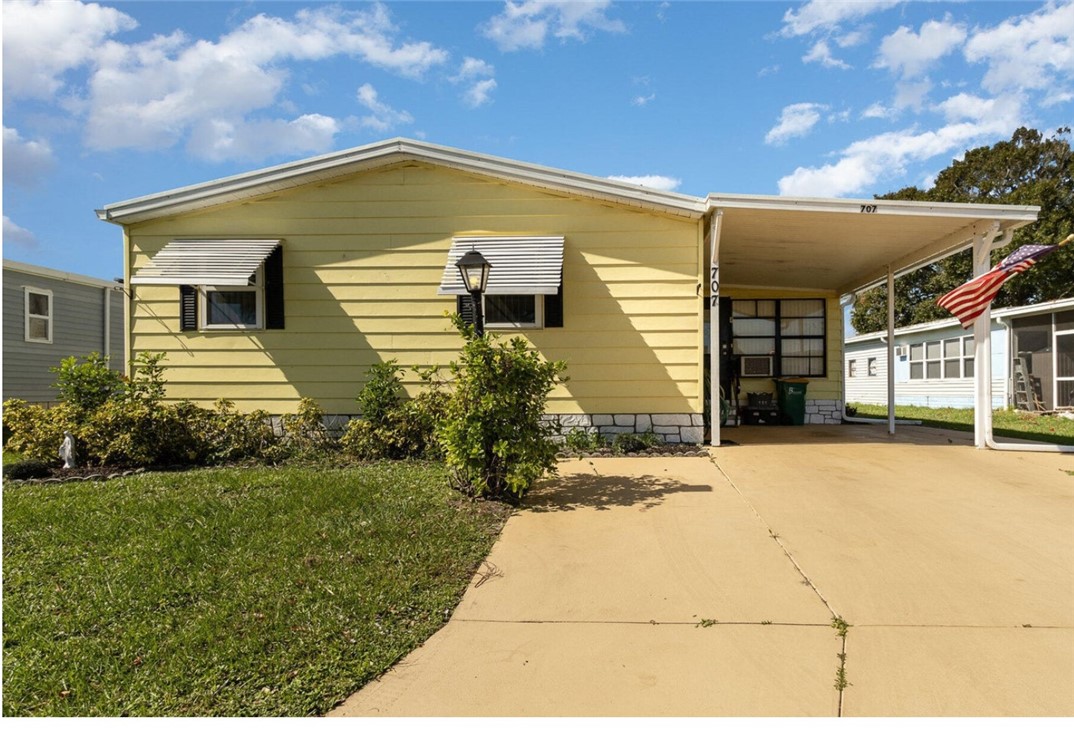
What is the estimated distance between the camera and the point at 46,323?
1412 cm

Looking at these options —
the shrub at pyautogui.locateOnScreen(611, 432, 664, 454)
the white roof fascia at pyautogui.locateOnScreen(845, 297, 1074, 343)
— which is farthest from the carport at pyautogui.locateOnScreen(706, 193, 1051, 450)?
the white roof fascia at pyautogui.locateOnScreen(845, 297, 1074, 343)

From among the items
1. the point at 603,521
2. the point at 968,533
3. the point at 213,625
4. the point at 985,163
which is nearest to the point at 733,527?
the point at 603,521

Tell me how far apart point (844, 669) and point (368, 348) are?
651 centimetres

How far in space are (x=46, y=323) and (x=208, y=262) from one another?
10.1 m

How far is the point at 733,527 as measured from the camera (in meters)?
4.49

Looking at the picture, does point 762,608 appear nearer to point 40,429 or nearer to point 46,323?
point 40,429

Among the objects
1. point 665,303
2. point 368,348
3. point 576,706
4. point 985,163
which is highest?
point 985,163

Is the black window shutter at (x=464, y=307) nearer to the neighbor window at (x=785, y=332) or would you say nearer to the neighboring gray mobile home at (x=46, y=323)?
the neighbor window at (x=785, y=332)

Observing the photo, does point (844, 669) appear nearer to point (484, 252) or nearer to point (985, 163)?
point (484, 252)

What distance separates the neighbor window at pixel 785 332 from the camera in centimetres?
1155

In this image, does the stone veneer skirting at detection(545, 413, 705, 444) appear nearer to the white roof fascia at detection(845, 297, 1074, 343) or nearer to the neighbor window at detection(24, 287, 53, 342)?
the white roof fascia at detection(845, 297, 1074, 343)

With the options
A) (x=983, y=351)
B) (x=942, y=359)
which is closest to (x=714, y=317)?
(x=983, y=351)

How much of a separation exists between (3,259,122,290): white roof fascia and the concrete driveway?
1354cm

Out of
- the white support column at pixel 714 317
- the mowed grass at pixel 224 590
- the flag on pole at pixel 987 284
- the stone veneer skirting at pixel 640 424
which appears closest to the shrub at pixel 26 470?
the mowed grass at pixel 224 590
